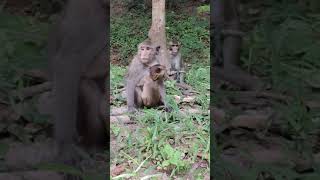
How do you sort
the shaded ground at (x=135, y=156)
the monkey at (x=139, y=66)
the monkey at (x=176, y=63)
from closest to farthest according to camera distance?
the shaded ground at (x=135, y=156)
the monkey at (x=139, y=66)
the monkey at (x=176, y=63)

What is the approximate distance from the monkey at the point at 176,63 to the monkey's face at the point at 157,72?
0.03 meters

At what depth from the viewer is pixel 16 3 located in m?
2.10

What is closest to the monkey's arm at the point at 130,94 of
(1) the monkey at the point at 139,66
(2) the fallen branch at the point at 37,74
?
(1) the monkey at the point at 139,66

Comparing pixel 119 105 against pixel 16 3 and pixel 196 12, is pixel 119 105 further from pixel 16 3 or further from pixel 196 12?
pixel 16 3

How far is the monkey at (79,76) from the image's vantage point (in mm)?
1701

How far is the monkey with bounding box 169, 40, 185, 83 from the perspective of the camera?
188 centimetres

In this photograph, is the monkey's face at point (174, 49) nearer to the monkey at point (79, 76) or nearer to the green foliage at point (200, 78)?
the green foliage at point (200, 78)

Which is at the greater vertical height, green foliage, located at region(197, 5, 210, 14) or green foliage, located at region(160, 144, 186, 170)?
green foliage, located at region(197, 5, 210, 14)

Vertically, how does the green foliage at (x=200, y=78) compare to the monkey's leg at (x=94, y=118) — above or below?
above

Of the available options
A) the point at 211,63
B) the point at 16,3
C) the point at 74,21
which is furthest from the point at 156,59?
the point at 16,3

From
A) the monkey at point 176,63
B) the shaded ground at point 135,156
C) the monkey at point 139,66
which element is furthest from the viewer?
the monkey at point 176,63

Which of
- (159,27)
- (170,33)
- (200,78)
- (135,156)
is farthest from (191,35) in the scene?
(135,156)

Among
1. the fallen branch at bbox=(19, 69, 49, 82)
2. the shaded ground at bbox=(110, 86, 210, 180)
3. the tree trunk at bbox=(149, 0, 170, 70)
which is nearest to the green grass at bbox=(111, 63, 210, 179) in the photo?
the shaded ground at bbox=(110, 86, 210, 180)

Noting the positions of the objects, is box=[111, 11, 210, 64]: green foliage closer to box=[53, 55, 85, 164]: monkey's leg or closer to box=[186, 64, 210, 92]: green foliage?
box=[186, 64, 210, 92]: green foliage
